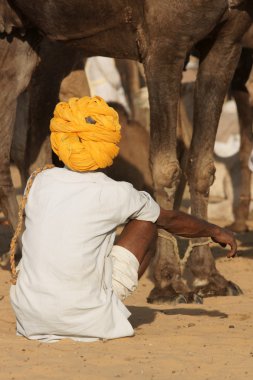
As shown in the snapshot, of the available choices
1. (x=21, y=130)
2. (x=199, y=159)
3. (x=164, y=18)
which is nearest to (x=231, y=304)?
(x=199, y=159)

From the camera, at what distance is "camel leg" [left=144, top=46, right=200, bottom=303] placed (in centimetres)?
811

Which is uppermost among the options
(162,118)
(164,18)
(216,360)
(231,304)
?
(164,18)

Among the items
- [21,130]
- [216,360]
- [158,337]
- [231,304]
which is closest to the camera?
[216,360]

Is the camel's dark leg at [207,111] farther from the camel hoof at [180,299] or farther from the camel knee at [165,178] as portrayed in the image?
the camel hoof at [180,299]

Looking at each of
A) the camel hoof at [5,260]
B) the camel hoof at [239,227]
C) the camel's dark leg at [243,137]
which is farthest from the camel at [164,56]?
the camel hoof at [239,227]

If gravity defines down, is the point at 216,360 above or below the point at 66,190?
below

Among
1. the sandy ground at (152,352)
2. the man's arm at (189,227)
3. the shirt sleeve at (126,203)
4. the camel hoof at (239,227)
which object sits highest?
the shirt sleeve at (126,203)

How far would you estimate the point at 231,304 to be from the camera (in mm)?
7793

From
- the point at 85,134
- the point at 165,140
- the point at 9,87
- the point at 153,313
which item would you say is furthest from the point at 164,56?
the point at 85,134

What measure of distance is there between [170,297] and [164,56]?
157cm

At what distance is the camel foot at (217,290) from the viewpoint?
8164 mm

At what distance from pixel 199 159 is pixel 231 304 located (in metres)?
1.18

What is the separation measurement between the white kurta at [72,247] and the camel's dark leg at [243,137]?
5754 millimetres

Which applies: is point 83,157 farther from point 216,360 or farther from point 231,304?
point 231,304
